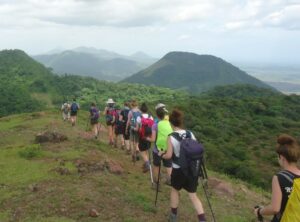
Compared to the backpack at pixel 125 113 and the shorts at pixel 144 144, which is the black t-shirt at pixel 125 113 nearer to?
the backpack at pixel 125 113

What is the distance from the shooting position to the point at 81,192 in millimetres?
11430

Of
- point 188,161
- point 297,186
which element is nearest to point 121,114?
point 188,161

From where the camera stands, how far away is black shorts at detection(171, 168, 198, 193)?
8.74m

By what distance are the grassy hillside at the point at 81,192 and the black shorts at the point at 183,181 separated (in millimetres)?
1756

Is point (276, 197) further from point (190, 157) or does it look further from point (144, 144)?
point (144, 144)

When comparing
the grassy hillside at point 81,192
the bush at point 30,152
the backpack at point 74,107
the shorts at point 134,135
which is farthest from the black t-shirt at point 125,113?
the backpack at point 74,107

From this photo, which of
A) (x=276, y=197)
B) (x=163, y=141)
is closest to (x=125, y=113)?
(x=163, y=141)

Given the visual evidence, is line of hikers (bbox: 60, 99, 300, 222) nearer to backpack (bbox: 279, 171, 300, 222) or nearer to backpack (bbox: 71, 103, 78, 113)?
backpack (bbox: 279, 171, 300, 222)

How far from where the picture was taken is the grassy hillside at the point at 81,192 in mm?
10344

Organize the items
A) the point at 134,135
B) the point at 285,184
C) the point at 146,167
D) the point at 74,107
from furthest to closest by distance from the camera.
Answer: the point at 74,107, the point at 134,135, the point at 146,167, the point at 285,184

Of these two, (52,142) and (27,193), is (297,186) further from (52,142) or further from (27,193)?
(52,142)

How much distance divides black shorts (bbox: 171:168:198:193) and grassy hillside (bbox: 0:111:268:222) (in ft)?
5.76

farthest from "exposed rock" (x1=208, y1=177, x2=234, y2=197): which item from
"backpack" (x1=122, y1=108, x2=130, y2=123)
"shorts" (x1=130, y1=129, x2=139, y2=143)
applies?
"backpack" (x1=122, y1=108, x2=130, y2=123)

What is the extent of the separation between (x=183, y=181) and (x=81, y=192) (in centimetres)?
378
